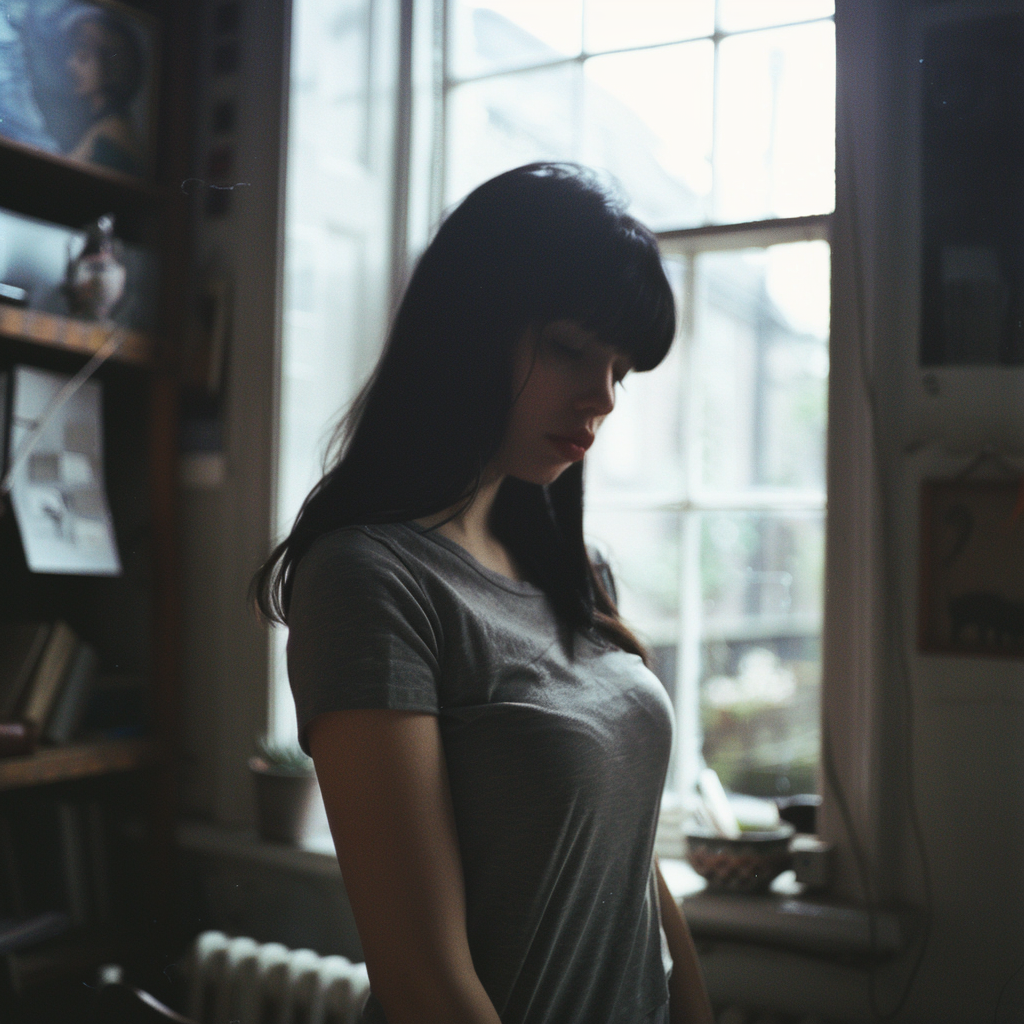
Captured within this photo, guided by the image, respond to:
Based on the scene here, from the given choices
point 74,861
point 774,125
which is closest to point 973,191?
point 774,125

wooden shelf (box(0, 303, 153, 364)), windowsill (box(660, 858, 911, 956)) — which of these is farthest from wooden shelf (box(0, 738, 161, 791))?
windowsill (box(660, 858, 911, 956))

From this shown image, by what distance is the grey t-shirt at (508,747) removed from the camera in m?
0.72

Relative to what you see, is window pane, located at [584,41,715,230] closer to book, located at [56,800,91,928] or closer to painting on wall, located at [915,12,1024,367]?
painting on wall, located at [915,12,1024,367]

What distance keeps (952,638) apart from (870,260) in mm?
511

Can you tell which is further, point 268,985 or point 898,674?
point 268,985

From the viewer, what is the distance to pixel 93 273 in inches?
61.2

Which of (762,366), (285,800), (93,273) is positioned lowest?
(285,800)

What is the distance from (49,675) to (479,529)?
0.95m

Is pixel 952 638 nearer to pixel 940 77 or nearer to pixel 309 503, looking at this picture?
pixel 940 77

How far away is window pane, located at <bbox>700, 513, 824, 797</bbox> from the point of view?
60.1 inches

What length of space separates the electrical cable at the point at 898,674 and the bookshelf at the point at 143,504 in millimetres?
1102

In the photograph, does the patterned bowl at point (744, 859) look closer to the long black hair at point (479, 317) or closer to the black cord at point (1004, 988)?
the black cord at point (1004, 988)

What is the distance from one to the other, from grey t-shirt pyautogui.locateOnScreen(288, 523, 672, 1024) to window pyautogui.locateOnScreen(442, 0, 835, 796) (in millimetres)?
727

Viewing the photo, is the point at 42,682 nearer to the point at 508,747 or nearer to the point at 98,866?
the point at 98,866
